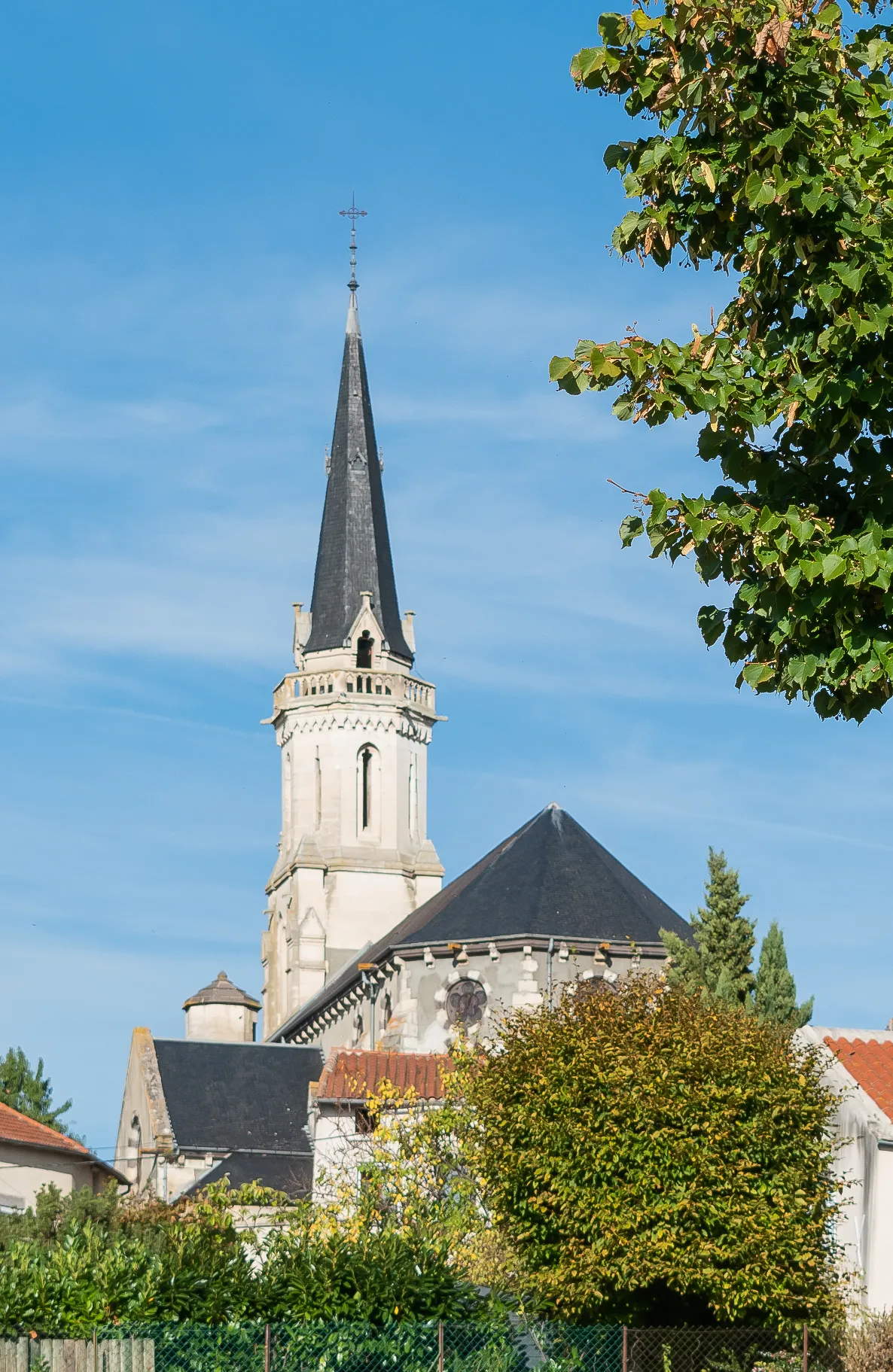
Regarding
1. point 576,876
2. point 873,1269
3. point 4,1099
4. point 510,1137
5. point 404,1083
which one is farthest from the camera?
point 4,1099

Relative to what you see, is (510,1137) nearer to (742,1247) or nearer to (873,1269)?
(742,1247)

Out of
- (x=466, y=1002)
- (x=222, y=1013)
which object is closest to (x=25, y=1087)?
(x=222, y=1013)

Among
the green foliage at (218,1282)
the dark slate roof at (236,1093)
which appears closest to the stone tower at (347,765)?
the dark slate roof at (236,1093)

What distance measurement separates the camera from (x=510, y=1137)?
74.9 feet

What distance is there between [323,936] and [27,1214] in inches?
1930

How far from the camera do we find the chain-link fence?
16.1 meters

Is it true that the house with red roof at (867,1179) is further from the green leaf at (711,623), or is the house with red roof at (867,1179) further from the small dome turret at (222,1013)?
the small dome turret at (222,1013)

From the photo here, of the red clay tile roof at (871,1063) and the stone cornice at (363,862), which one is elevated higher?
the stone cornice at (363,862)

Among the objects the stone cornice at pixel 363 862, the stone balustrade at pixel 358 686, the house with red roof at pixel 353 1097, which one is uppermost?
the stone balustrade at pixel 358 686

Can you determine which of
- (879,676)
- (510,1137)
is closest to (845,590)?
(879,676)

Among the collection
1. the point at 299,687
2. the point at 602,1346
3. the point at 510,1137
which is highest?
the point at 299,687

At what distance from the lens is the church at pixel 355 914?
162ft

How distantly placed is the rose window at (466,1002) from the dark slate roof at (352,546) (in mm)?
30679

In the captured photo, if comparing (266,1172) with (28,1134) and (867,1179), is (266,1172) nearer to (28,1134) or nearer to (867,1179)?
(28,1134)
